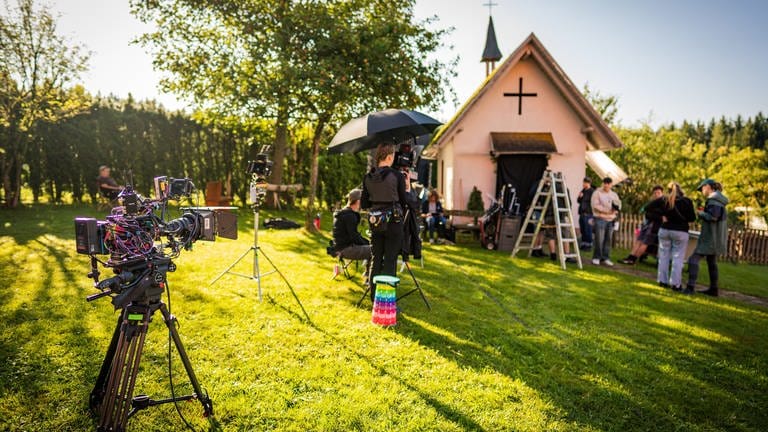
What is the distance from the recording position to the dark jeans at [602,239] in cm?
1047

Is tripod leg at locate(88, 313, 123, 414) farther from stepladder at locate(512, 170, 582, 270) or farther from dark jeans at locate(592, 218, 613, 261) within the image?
dark jeans at locate(592, 218, 613, 261)

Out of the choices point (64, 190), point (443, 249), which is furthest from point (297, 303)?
point (64, 190)

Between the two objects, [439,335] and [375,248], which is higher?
[375,248]

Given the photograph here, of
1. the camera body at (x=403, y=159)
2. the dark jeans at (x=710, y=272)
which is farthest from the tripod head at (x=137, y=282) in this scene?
the dark jeans at (x=710, y=272)

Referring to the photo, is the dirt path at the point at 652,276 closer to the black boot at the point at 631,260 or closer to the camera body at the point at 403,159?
the black boot at the point at 631,260

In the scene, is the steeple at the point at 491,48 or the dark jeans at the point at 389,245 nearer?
the dark jeans at the point at 389,245

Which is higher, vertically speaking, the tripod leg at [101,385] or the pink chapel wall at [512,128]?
the pink chapel wall at [512,128]

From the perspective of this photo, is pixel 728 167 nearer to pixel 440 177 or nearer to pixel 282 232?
pixel 440 177

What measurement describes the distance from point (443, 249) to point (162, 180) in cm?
912

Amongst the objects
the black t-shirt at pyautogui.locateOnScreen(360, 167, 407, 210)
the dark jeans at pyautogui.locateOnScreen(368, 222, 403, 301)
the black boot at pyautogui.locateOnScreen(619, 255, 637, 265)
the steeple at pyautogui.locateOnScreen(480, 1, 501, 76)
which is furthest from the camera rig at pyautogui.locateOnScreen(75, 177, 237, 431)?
the steeple at pyautogui.locateOnScreen(480, 1, 501, 76)

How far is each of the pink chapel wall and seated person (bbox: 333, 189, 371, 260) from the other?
24.8 ft

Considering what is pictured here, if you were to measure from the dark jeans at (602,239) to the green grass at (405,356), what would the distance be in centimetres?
274

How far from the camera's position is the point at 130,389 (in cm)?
267

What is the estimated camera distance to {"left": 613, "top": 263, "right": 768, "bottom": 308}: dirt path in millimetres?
7947
